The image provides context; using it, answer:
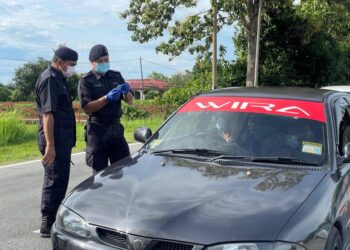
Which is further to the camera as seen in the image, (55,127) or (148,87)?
(148,87)

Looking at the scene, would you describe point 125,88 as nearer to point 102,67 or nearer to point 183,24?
point 102,67

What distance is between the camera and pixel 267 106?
455 centimetres

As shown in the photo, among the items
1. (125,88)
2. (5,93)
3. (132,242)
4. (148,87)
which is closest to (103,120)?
(125,88)

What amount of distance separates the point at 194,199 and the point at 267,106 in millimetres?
1525

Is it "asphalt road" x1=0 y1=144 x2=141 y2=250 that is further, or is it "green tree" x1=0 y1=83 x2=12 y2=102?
"green tree" x1=0 y1=83 x2=12 y2=102

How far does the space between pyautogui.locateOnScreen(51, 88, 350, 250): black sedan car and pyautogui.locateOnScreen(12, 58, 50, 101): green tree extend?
64965mm

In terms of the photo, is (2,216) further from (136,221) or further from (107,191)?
(136,221)

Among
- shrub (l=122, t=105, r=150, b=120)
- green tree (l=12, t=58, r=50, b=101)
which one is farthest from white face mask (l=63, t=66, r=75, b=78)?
green tree (l=12, t=58, r=50, b=101)

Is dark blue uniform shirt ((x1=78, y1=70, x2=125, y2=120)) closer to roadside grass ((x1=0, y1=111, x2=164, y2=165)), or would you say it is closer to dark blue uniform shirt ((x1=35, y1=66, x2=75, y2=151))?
dark blue uniform shirt ((x1=35, y1=66, x2=75, y2=151))

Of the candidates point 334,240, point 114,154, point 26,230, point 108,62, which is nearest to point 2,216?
point 26,230

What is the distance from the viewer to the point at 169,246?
2996 mm

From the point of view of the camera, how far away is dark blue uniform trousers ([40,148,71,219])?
5.28 m

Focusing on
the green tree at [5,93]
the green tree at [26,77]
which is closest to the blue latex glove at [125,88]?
the green tree at [26,77]

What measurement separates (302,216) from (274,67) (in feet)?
92.1
